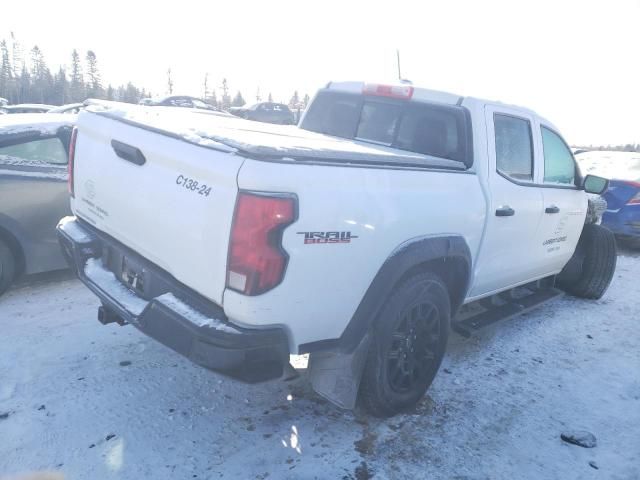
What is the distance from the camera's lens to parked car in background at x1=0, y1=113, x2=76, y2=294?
4.43m

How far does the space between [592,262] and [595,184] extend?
1.27 m

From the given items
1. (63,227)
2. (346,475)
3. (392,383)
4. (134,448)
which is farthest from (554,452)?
(63,227)

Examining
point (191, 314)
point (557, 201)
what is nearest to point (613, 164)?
point (557, 201)

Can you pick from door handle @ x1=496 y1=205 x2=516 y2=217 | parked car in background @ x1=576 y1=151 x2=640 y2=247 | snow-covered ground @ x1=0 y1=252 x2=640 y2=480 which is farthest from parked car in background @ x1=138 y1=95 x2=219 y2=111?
door handle @ x1=496 y1=205 x2=516 y2=217

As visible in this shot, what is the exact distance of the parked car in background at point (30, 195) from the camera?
443 centimetres

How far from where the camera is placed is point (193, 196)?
2328 mm

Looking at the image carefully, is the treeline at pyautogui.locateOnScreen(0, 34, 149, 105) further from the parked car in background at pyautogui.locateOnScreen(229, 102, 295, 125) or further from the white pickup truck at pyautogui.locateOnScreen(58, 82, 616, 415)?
the white pickup truck at pyautogui.locateOnScreen(58, 82, 616, 415)

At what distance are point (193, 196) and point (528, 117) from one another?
9.80ft

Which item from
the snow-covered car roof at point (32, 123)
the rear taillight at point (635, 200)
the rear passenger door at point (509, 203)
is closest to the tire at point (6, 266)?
the snow-covered car roof at point (32, 123)

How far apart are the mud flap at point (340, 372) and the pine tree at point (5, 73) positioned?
75.1m

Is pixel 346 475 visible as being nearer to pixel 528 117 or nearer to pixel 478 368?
pixel 478 368

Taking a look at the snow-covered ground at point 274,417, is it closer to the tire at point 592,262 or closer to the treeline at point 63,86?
the tire at point 592,262

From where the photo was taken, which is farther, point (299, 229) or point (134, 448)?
point (134, 448)

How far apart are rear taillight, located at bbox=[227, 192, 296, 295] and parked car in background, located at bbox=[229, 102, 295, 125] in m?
21.1
